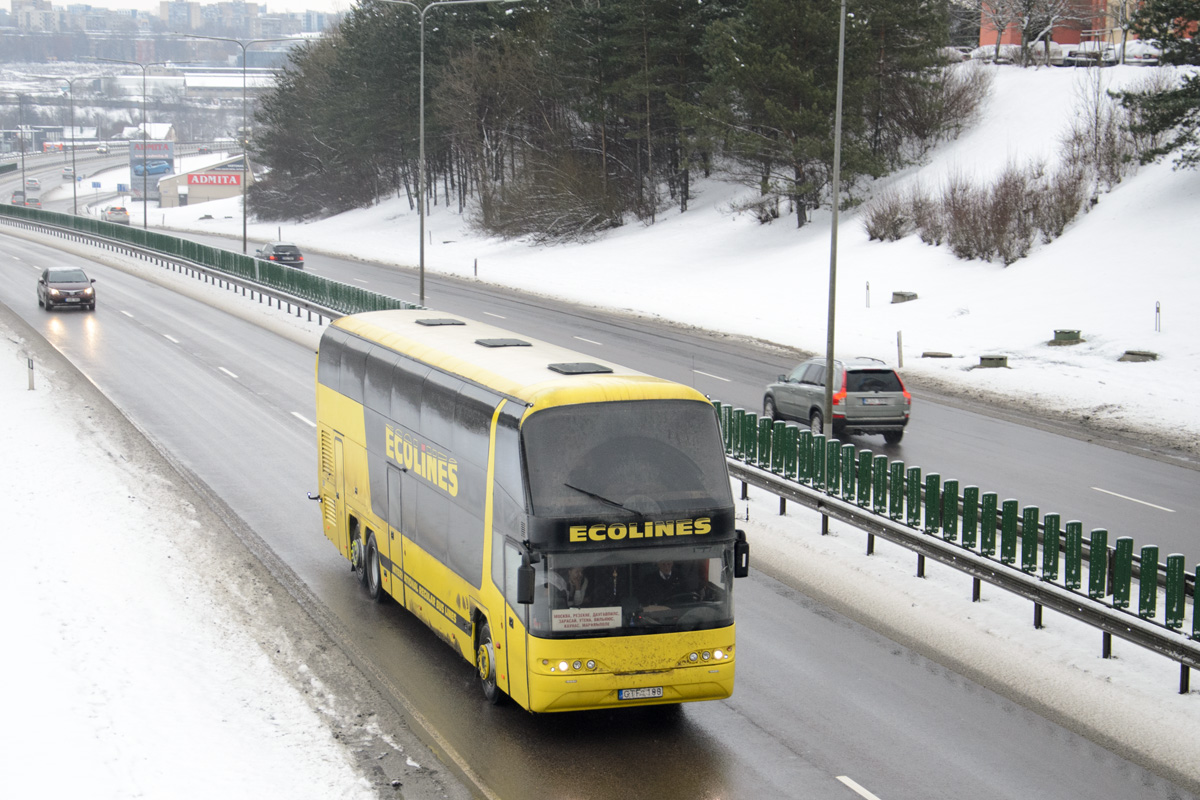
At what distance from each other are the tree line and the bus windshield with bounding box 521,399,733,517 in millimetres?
39498

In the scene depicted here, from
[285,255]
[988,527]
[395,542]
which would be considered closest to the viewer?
[395,542]

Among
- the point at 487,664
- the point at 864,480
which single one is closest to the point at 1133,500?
the point at 864,480

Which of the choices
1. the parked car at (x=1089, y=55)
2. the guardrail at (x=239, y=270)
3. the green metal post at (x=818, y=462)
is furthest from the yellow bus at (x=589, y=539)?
the parked car at (x=1089, y=55)

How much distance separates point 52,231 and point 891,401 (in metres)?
72.9

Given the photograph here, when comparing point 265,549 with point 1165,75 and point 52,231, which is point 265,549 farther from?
point 52,231

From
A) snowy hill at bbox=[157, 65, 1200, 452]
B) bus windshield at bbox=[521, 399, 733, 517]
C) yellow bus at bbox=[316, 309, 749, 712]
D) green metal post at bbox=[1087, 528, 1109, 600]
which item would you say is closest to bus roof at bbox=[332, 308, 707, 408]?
yellow bus at bbox=[316, 309, 749, 712]

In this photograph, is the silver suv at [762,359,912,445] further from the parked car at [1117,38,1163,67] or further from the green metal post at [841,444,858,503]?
the parked car at [1117,38,1163,67]

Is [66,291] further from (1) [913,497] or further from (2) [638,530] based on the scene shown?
(2) [638,530]

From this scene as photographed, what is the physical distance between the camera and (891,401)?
934 inches

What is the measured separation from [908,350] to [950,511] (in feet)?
70.7

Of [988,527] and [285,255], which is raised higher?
[285,255]

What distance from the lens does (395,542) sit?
45.5 feet

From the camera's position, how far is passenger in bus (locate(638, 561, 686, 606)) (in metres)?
10.4

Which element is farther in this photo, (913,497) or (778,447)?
(778,447)
